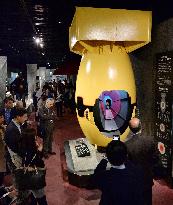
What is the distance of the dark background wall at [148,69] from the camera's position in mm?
6492

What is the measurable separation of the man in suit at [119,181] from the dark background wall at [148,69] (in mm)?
3806

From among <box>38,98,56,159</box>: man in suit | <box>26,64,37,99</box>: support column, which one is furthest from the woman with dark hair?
<box>26,64,37,99</box>: support column

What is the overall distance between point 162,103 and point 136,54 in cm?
131

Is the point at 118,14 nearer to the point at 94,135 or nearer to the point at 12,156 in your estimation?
the point at 94,135

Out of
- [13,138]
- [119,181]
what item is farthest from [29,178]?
[119,181]

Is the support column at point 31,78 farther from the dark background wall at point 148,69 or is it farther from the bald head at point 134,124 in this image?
the bald head at point 134,124

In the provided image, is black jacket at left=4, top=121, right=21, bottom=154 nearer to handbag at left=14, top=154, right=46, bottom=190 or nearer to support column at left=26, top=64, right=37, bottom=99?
handbag at left=14, top=154, right=46, bottom=190

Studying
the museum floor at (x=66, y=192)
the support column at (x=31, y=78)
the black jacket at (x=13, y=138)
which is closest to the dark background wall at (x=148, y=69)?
the museum floor at (x=66, y=192)

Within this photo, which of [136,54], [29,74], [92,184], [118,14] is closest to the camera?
[92,184]

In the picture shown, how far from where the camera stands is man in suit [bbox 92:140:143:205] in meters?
2.94

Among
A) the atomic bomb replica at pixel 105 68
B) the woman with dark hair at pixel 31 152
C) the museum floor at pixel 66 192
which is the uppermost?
the atomic bomb replica at pixel 105 68

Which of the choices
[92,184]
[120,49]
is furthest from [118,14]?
[92,184]

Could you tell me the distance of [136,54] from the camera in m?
7.36

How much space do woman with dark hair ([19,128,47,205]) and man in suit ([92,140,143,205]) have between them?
Answer: 6.05 feet
